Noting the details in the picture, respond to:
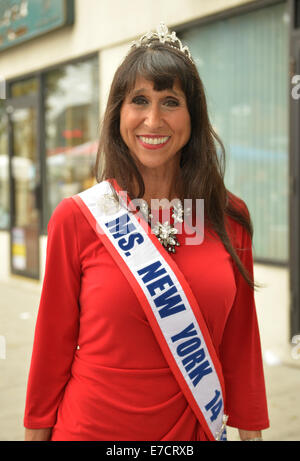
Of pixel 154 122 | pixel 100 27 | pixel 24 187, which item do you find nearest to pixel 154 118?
pixel 154 122

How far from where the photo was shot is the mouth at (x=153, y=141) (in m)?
1.62

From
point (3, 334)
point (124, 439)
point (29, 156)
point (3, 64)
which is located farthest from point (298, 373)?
point (3, 64)

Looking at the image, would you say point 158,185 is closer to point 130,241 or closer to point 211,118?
point 130,241

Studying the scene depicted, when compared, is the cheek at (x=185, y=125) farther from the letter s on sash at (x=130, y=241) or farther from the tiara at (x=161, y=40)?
the letter s on sash at (x=130, y=241)

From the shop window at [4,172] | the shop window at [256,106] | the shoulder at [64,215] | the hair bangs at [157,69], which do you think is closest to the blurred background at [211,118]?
the shop window at [256,106]

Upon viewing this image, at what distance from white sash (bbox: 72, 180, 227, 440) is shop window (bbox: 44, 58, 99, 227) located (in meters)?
5.68

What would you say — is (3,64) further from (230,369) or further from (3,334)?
(230,369)

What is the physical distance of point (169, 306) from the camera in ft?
5.17

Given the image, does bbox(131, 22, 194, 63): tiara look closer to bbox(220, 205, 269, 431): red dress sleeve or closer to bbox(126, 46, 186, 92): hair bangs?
bbox(126, 46, 186, 92): hair bangs

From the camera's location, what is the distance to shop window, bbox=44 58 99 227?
292 inches

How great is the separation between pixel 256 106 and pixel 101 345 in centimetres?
424

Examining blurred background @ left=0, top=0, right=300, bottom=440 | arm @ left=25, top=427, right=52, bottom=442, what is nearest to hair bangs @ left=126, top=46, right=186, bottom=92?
arm @ left=25, top=427, right=52, bottom=442

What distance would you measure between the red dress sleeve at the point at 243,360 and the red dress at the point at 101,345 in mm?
84

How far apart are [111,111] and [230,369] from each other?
0.84 m
